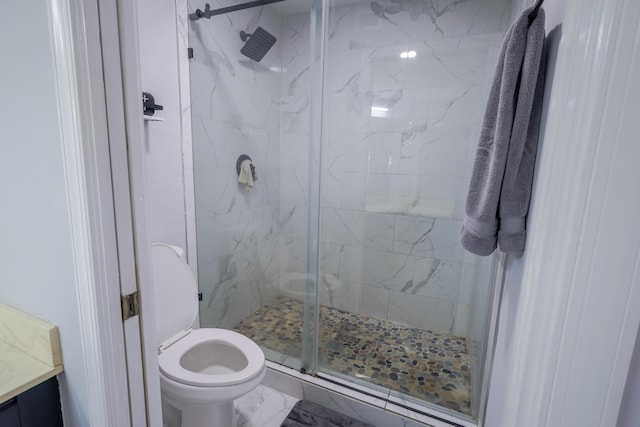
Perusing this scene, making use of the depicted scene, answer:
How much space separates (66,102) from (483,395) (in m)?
1.87

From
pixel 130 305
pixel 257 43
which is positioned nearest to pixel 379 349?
pixel 130 305

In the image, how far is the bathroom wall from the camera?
2.36ft

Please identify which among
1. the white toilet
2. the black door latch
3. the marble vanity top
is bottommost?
the white toilet

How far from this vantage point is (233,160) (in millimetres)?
2217

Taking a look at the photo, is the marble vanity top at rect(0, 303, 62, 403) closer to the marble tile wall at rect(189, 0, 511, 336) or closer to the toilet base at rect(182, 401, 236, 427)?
the toilet base at rect(182, 401, 236, 427)

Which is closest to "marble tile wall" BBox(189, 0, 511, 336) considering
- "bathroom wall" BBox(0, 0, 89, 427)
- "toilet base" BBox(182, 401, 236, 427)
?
"toilet base" BBox(182, 401, 236, 427)

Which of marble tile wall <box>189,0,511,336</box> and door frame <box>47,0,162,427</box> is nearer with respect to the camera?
door frame <box>47,0,162,427</box>

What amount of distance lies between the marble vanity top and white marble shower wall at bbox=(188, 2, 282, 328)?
110 cm

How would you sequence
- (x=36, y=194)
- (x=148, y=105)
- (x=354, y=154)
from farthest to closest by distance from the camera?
(x=354, y=154) → (x=148, y=105) → (x=36, y=194)

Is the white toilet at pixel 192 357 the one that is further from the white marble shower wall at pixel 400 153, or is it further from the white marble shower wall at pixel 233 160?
the white marble shower wall at pixel 400 153

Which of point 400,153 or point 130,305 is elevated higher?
point 400,153

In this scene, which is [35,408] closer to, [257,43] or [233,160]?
[233,160]

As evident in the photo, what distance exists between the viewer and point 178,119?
5.78ft

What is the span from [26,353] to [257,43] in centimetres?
211
